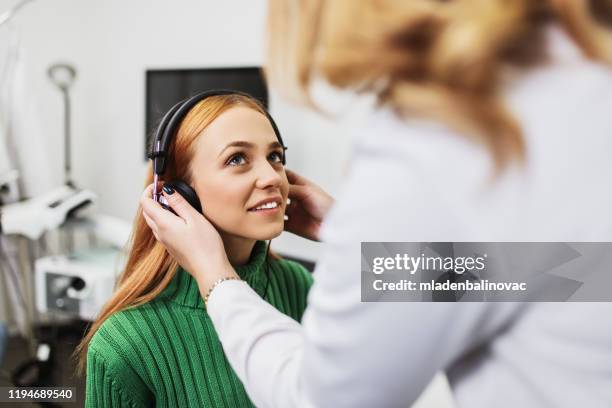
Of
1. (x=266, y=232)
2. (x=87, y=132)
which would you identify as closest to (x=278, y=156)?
(x=266, y=232)

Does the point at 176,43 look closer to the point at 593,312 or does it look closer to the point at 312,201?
the point at 312,201

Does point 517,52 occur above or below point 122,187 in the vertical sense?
above

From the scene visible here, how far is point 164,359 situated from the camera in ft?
2.89

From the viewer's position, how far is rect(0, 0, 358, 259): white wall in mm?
2871

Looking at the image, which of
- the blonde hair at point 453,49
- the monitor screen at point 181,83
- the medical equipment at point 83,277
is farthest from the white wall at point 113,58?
the blonde hair at point 453,49

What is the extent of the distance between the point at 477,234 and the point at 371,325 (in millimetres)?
97

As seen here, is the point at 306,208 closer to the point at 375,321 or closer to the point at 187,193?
the point at 187,193

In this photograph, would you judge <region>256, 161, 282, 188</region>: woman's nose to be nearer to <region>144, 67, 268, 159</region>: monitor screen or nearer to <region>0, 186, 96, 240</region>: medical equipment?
<region>144, 67, 268, 159</region>: monitor screen

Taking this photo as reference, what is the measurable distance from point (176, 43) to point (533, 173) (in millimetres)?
2940

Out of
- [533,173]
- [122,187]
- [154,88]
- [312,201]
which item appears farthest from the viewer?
[122,187]

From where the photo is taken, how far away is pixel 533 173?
37cm

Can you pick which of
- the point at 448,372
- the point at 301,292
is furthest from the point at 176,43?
the point at 448,372

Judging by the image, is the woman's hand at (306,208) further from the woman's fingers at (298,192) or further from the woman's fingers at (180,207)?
the woman's fingers at (180,207)

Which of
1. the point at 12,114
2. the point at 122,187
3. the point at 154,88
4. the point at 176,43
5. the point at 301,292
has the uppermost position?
the point at 176,43
